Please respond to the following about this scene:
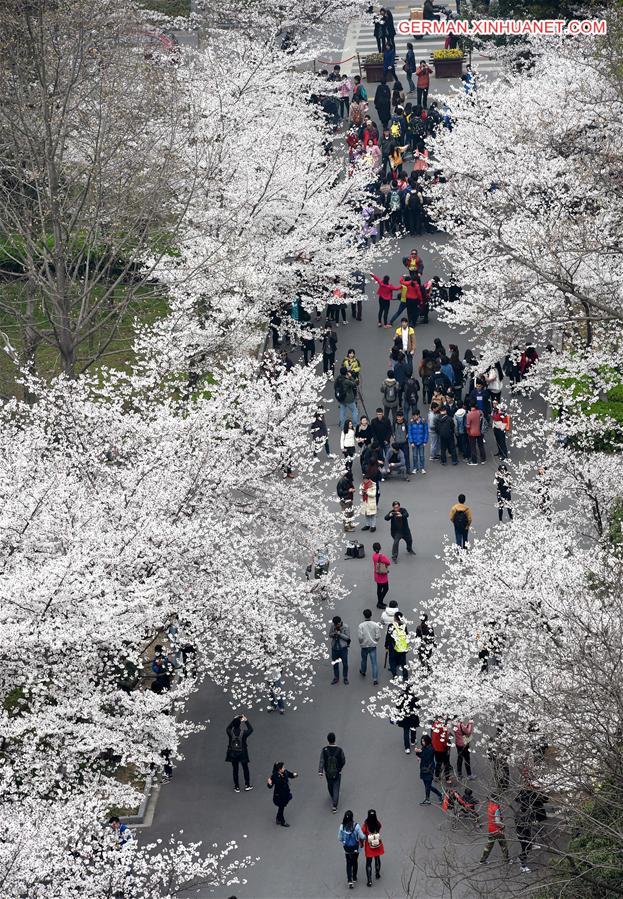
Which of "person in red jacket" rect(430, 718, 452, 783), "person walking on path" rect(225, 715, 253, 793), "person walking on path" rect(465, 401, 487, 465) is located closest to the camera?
"person in red jacket" rect(430, 718, 452, 783)

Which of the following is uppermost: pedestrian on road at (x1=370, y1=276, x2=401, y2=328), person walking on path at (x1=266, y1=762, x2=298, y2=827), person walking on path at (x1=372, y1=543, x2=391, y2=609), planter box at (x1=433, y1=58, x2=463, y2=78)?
planter box at (x1=433, y1=58, x2=463, y2=78)

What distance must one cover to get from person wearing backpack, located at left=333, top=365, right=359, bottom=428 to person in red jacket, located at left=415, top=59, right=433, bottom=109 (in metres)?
18.4

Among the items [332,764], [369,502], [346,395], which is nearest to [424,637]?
[332,764]

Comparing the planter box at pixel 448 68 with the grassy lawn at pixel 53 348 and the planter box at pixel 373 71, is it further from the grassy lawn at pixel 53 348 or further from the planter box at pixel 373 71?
the grassy lawn at pixel 53 348

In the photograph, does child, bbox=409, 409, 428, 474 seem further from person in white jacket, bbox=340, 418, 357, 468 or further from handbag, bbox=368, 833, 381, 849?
handbag, bbox=368, 833, 381, 849

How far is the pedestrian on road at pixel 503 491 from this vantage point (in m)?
30.5

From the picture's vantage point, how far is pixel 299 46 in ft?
166

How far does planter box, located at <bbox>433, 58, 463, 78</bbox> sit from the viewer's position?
55750 millimetres

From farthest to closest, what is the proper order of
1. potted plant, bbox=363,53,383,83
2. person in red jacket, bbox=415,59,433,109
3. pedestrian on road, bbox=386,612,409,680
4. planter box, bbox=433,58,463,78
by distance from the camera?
potted plant, bbox=363,53,383,83 → planter box, bbox=433,58,463,78 → person in red jacket, bbox=415,59,433,109 → pedestrian on road, bbox=386,612,409,680

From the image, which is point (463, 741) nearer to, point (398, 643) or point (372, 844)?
point (372, 844)

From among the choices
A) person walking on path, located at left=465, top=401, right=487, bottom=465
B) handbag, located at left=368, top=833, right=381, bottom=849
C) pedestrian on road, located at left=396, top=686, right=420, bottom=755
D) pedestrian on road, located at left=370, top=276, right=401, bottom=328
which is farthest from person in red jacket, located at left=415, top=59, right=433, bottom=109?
handbag, located at left=368, top=833, right=381, bottom=849

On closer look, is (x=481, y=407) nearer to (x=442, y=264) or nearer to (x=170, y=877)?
(x=442, y=264)

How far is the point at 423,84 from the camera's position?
2036 inches

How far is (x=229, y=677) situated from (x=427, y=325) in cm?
1496
